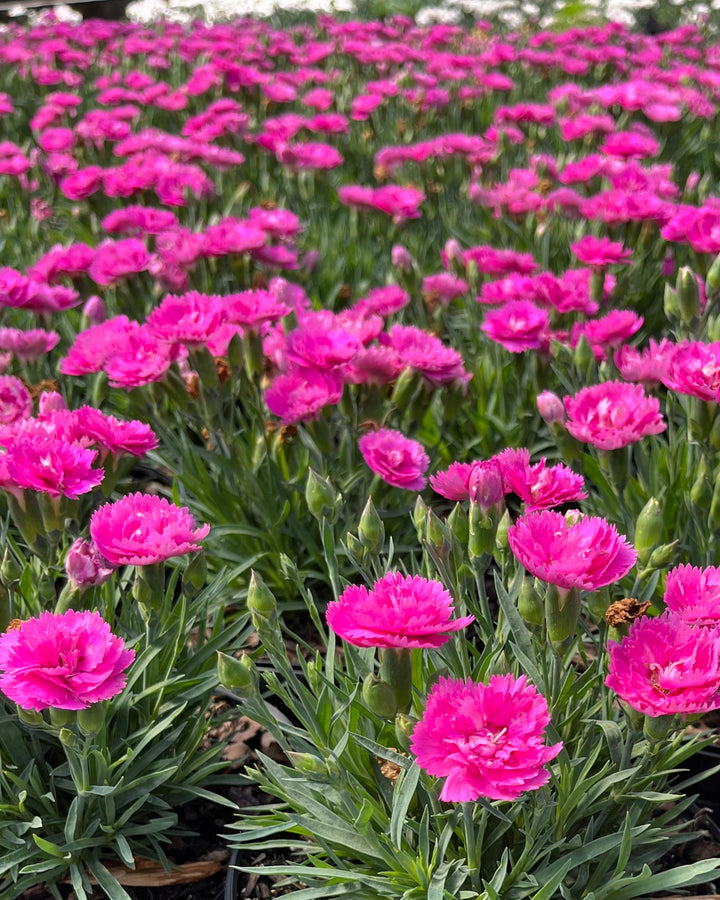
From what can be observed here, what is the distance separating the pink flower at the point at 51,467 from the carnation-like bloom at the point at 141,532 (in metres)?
0.09

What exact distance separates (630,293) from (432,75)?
258cm

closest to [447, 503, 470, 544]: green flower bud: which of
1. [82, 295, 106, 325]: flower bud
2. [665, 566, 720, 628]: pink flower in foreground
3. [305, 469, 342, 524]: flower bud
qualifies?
[305, 469, 342, 524]: flower bud

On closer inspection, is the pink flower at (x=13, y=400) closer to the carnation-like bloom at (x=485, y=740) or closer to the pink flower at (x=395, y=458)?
the pink flower at (x=395, y=458)

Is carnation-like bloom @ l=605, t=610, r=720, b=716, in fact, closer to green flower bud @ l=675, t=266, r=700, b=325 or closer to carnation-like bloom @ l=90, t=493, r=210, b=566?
carnation-like bloom @ l=90, t=493, r=210, b=566

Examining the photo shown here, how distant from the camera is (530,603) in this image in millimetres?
1112

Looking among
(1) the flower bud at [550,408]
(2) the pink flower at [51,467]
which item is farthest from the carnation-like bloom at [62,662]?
(1) the flower bud at [550,408]

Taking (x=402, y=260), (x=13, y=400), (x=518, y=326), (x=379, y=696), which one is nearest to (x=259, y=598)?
(x=379, y=696)

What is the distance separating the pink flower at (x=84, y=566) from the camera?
4.18ft

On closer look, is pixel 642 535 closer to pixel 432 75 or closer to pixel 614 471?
pixel 614 471

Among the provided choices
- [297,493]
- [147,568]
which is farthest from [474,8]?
[147,568]

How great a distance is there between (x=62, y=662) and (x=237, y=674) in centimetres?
22

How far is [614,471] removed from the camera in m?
1.56

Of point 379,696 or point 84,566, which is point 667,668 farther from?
point 84,566

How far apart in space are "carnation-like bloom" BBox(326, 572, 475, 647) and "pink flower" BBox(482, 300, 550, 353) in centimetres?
93
